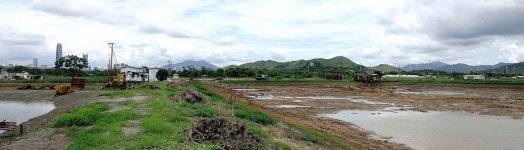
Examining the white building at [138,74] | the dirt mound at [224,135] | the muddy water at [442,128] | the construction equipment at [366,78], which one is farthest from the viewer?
the construction equipment at [366,78]

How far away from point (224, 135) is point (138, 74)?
62.9 metres

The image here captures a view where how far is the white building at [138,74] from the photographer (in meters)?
72.8

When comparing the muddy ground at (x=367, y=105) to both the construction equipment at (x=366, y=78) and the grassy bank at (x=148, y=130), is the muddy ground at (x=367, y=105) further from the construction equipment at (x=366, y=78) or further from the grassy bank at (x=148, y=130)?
the construction equipment at (x=366, y=78)

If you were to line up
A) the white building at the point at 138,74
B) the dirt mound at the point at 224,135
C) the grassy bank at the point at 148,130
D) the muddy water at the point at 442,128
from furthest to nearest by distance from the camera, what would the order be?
the white building at the point at 138,74 < the muddy water at the point at 442,128 < the grassy bank at the point at 148,130 < the dirt mound at the point at 224,135

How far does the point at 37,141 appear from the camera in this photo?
636 inches

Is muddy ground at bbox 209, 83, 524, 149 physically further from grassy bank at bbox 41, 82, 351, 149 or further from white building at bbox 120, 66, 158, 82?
white building at bbox 120, 66, 158, 82

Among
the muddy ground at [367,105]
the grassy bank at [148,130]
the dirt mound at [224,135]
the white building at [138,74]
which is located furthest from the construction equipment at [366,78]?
the dirt mound at [224,135]

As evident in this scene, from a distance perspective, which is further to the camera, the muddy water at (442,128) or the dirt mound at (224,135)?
the muddy water at (442,128)

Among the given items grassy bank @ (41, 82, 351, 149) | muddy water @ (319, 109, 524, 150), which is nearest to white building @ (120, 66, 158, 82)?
muddy water @ (319, 109, 524, 150)

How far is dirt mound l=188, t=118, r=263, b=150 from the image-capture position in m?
12.6

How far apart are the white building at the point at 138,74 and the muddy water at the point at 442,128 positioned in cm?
4343

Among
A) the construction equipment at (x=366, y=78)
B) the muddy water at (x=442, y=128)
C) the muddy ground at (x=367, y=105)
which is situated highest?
the construction equipment at (x=366, y=78)

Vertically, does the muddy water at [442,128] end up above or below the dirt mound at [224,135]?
below

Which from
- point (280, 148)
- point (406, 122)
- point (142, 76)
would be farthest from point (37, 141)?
point (142, 76)
